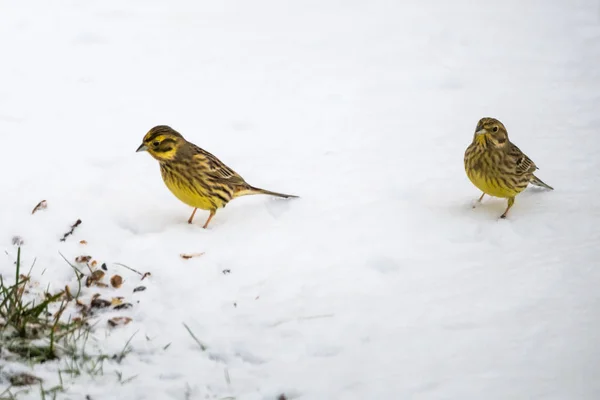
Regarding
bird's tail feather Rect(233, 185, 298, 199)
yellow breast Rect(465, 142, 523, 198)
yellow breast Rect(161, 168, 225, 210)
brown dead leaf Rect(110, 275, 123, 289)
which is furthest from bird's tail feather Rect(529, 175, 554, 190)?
brown dead leaf Rect(110, 275, 123, 289)

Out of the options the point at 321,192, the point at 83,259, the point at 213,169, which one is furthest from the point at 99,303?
the point at 321,192

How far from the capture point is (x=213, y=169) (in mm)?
7133

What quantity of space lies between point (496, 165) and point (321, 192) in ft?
5.02

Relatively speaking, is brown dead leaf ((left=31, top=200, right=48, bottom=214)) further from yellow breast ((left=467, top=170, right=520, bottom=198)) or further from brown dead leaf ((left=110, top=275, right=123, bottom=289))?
yellow breast ((left=467, top=170, right=520, bottom=198))

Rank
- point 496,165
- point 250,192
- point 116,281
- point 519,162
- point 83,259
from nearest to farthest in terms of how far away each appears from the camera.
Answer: point 116,281 → point 83,259 → point 496,165 → point 519,162 → point 250,192

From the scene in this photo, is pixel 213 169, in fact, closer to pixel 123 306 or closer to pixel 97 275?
pixel 97 275

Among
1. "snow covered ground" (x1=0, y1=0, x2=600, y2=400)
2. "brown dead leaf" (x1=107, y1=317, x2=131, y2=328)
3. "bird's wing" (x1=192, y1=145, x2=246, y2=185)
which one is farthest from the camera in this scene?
"bird's wing" (x1=192, y1=145, x2=246, y2=185)

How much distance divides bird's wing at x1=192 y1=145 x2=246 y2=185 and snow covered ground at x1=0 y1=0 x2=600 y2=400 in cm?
32

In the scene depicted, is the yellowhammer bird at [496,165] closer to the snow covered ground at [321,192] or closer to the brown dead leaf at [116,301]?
the snow covered ground at [321,192]

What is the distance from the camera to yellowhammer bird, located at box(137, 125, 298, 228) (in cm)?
697

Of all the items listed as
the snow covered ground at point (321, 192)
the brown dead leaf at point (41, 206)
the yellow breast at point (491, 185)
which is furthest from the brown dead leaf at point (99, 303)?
the yellow breast at point (491, 185)

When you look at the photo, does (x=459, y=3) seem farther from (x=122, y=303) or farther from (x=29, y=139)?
(x=122, y=303)

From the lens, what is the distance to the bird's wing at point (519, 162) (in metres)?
7.20

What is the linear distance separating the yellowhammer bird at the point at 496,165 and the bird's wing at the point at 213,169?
6.53 ft
